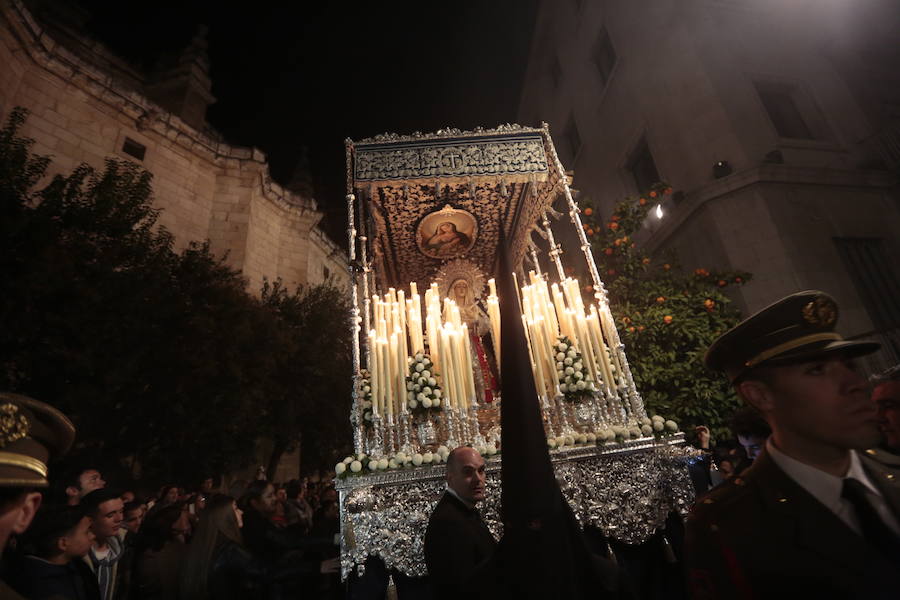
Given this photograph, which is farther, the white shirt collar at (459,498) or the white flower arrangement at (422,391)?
the white flower arrangement at (422,391)

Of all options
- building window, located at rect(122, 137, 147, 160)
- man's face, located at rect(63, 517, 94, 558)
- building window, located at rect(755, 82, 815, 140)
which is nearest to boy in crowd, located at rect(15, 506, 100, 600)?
man's face, located at rect(63, 517, 94, 558)

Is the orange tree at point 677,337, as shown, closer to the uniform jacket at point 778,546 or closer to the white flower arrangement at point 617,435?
the white flower arrangement at point 617,435

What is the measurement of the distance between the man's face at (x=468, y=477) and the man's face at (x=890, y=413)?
226 cm

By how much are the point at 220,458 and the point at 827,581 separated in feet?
45.7

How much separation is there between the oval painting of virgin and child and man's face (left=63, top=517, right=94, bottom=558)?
560 centimetres

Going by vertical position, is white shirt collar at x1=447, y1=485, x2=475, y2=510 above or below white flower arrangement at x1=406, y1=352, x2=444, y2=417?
below

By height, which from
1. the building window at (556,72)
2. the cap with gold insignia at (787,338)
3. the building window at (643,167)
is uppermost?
the building window at (556,72)

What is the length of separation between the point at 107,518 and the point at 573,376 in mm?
4364

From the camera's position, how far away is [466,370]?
16.5 ft

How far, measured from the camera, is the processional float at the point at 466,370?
3980 millimetres

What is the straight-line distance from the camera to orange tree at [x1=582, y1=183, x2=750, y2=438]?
6836 mm

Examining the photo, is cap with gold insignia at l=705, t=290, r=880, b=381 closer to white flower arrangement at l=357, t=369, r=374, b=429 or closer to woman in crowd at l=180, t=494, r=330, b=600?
white flower arrangement at l=357, t=369, r=374, b=429

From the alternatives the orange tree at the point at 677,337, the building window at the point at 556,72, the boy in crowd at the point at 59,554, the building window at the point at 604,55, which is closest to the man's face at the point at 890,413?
the boy in crowd at the point at 59,554

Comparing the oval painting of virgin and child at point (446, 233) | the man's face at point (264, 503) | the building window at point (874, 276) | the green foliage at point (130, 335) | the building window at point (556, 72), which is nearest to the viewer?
the man's face at point (264, 503)
